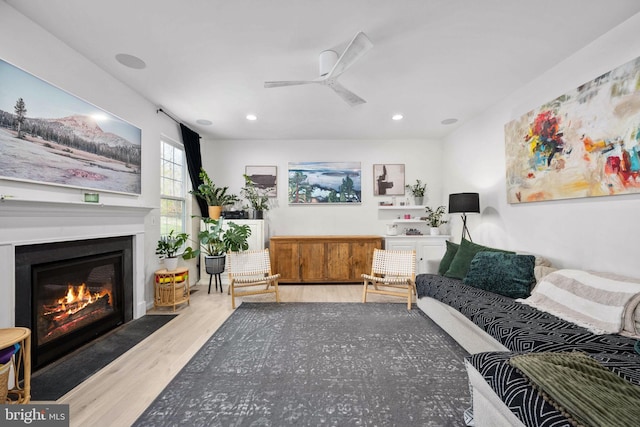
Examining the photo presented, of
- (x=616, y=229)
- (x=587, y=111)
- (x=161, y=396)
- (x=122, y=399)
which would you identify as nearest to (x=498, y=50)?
(x=587, y=111)

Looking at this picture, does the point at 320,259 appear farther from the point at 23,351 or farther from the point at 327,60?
the point at 23,351

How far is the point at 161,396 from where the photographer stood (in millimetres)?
1730

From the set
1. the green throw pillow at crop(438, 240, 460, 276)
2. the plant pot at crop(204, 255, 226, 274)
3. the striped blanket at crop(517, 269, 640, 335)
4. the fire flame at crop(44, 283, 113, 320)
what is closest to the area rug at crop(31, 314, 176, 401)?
the fire flame at crop(44, 283, 113, 320)

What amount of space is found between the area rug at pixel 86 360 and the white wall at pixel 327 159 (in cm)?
269

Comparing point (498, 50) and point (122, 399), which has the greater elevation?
point (498, 50)

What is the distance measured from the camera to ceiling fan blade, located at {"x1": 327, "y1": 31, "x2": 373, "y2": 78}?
6.20ft

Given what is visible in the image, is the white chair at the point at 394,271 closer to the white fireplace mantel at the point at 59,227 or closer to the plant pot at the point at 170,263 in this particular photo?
the plant pot at the point at 170,263

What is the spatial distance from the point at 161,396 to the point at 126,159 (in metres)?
2.42

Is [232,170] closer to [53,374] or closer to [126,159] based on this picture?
[126,159]

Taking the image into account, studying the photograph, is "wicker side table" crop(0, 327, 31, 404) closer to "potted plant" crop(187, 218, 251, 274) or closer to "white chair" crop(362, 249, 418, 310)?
"potted plant" crop(187, 218, 251, 274)

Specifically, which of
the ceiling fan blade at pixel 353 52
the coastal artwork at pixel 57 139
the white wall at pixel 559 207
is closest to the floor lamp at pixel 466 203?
the white wall at pixel 559 207

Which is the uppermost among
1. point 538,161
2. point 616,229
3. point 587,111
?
point 587,111

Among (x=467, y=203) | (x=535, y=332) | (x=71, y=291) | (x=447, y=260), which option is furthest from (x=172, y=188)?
(x=535, y=332)

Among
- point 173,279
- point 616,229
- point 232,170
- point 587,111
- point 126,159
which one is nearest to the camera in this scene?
point 616,229
